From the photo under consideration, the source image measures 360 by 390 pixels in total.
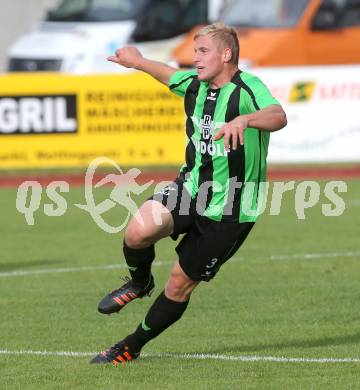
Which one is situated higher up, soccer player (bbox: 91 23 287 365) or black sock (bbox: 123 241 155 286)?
soccer player (bbox: 91 23 287 365)

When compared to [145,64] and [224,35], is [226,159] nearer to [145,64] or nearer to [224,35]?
[224,35]

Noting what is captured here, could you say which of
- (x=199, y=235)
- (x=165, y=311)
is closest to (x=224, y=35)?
(x=199, y=235)

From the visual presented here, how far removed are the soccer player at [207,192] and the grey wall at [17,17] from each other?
27.1 m

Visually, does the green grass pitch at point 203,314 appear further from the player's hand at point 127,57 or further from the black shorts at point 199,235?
the player's hand at point 127,57

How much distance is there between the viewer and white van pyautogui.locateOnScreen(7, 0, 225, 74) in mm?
25672

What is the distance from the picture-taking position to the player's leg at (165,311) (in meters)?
7.80

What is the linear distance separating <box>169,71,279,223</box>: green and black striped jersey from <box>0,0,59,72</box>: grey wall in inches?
1069

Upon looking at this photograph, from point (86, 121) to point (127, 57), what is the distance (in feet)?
40.2

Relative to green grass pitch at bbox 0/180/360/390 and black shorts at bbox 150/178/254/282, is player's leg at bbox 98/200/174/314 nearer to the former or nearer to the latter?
black shorts at bbox 150/178/254/282

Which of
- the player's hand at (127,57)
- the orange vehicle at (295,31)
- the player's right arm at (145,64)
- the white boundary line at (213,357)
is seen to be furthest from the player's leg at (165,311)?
the orange vehicle at (295,31)

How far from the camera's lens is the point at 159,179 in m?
19.4

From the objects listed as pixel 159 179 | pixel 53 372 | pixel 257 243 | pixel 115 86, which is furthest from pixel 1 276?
pixel 115 86

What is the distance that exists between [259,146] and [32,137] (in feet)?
42.6

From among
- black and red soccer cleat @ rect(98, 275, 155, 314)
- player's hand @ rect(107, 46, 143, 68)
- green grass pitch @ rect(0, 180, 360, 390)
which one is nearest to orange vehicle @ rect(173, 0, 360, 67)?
green grass pitch @ rect(0, 180, 360, 390)
